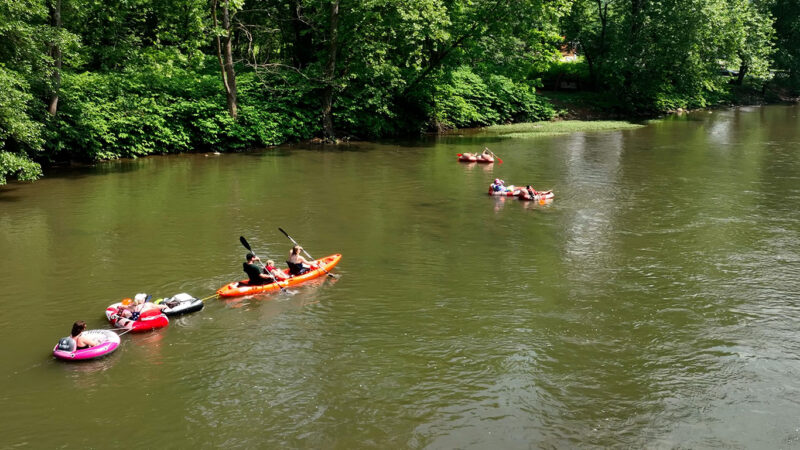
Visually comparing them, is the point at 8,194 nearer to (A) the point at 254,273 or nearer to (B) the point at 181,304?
(A) the point at 254,273

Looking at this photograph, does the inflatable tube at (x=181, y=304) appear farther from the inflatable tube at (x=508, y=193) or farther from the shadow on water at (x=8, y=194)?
the inflatable tube at (x=508, y=193)

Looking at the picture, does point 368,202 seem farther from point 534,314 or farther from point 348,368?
point 348,368

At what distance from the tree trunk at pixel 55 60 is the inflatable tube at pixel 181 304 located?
586 inches

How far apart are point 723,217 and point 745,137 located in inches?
868

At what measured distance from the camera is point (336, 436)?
9391mm

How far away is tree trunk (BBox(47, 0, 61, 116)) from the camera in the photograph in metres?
24.9

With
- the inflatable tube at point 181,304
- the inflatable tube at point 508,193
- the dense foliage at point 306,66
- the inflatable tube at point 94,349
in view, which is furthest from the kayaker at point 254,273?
the dense foliage at point 306,66

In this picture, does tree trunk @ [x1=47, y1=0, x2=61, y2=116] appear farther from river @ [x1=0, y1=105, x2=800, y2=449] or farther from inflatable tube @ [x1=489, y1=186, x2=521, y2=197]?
inflatable tube @ [x1=489, y1=186, x2=521, y2=197]

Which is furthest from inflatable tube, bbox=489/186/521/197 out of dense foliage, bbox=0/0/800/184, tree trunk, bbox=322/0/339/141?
tree trunk, bbox=322/0/339/141

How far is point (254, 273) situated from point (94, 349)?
391cm

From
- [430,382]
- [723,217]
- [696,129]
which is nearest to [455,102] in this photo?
[696,129]

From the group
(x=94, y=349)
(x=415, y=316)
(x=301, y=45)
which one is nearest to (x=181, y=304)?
(x=94, y=349)

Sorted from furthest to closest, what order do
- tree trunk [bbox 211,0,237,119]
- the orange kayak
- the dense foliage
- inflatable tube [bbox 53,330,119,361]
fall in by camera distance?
tree trunk [bbox 211,0,237,119] < the dense foliage < the orange kayak < inflatable tube [bbox 53,330,119,361]

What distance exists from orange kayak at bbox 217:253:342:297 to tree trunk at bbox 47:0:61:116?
14.6 metres
